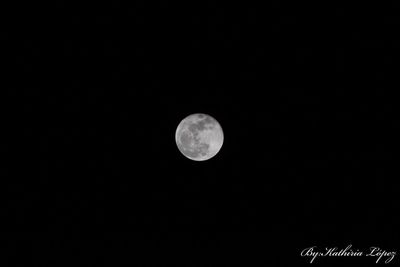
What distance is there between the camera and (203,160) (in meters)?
11.4

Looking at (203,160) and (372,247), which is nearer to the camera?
(372,247)

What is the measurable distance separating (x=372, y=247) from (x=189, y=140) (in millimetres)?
4675

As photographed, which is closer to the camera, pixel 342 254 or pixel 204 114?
pixel 342 254

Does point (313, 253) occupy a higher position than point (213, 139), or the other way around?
point (213, 139)

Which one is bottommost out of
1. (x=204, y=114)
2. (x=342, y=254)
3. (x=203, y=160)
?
(x=342, y=254)

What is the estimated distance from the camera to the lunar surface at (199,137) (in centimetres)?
1105

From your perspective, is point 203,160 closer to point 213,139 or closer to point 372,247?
point 213,139

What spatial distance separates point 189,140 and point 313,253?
12.3 feet

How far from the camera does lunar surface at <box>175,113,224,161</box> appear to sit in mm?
11047

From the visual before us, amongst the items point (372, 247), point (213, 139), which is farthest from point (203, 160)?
point (372, 247)

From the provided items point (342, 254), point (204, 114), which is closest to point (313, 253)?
point (342, 254)

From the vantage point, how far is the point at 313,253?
10414 millimetres

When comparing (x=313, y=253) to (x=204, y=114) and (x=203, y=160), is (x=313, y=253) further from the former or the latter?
(x=204, y=114)

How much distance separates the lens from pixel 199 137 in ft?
36.2
